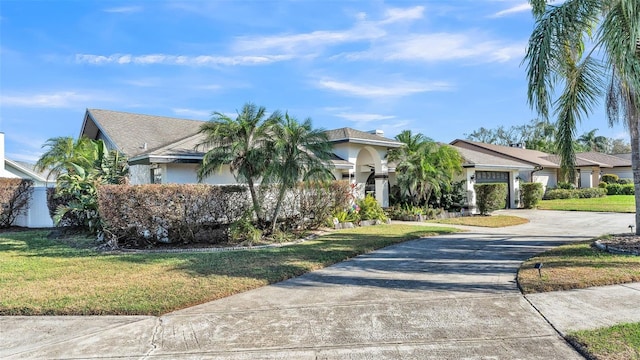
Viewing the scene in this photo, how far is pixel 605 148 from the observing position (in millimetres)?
72000

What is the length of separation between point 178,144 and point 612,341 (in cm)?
1428

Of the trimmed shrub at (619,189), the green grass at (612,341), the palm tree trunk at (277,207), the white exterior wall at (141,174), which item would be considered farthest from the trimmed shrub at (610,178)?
the green grass at (612,341)

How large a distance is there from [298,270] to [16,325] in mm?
4696

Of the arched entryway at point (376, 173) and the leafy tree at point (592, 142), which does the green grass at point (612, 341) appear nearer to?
the arched entryway at point (376, 173)

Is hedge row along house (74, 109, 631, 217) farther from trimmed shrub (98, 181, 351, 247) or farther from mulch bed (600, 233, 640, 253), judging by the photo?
mulch bed (600, 233, 640, 253)

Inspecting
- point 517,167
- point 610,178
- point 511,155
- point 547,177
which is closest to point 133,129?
point 517,167

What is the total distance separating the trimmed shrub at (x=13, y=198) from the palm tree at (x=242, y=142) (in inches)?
435

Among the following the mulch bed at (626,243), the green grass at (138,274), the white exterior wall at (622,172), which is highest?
the white exterior wall at (622,172)

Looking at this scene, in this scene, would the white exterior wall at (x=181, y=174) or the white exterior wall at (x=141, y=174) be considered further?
the white exterior wall at (x=141, y=174)

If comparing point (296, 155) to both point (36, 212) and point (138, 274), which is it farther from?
point (36, 212)

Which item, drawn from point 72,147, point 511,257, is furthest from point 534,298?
point 72,147

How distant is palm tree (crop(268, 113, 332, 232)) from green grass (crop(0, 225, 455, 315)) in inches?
84.2

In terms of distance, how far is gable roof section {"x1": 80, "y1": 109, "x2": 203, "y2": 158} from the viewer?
64.1 feet

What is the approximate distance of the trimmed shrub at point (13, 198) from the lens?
17.3 metres
